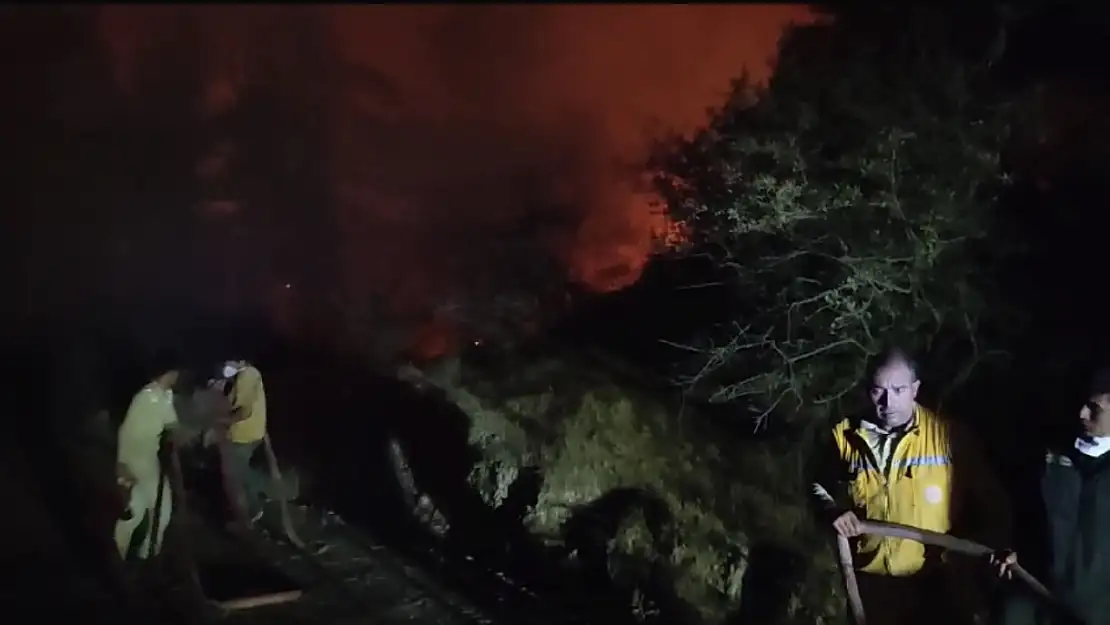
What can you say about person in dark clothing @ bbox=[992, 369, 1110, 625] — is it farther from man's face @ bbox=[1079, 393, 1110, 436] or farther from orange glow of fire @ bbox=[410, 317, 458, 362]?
orange glow of fire @ bbox=[410, 317, 458, 362]

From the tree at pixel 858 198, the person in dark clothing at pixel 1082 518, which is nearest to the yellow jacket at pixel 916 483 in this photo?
the person in dark clothing at pixel 1082 518

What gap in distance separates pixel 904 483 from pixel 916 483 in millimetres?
29

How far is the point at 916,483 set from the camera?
97.3 inches

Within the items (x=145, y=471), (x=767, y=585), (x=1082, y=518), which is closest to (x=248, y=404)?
(x=145, y=471)

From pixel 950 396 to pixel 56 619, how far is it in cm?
354

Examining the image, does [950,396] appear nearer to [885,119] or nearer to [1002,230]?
[1002,230]

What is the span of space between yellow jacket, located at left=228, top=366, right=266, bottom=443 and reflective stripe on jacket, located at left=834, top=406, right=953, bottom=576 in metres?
3.26

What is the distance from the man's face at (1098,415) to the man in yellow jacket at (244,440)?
383 cm

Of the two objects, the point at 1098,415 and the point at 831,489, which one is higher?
the point at 1098,415

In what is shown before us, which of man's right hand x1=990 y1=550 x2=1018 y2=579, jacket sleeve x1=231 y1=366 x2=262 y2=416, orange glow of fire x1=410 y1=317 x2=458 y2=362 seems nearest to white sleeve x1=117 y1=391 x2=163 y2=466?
jacket sleeve x1=231 y1=366 x2=262 y2=416

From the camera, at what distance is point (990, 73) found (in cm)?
381

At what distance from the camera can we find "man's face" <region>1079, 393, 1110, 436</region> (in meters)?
2.23

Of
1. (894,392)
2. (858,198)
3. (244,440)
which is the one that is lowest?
(244,440)

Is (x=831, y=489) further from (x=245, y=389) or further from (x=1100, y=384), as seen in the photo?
(x=245, y=389)
